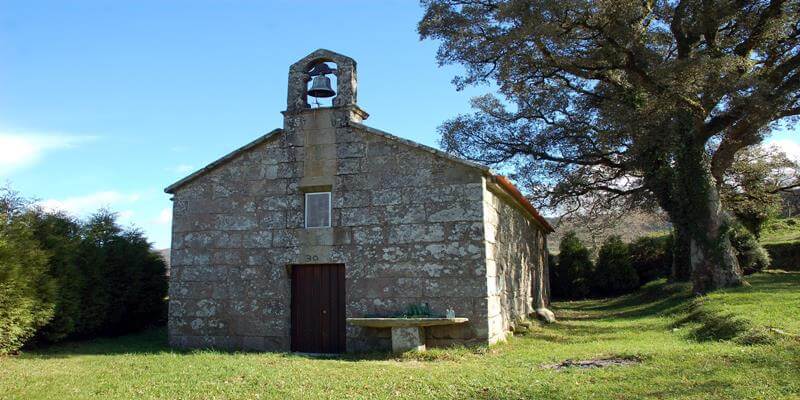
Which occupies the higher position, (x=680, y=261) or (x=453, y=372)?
(x=680, y=261)

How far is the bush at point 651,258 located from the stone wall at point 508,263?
9.52 m

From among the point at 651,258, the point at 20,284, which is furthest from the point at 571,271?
the point at 20,284

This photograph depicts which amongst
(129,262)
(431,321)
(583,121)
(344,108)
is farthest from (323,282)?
(583,121)

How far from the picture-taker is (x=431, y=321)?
9148 millimetres

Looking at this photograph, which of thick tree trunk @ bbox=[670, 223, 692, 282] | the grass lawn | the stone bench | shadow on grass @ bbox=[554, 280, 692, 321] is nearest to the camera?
the grass lawn

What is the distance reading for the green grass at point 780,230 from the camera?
24031 millimetres

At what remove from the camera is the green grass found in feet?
78.8

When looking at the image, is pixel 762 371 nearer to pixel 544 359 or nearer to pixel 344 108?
pixel 544 359

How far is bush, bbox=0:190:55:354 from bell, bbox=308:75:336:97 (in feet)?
19.6

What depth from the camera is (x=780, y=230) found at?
2647 cm

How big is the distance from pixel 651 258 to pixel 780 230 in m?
7.42

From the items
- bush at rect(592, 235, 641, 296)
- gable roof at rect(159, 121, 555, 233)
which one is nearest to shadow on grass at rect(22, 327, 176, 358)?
gable roof at rect(159, 121, 555, 233)

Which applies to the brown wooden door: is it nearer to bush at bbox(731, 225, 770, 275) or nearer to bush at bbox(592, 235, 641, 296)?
bush at bbox(731, 225, 770, 275)

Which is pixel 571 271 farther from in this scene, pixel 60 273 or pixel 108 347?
pixel 60 273
